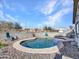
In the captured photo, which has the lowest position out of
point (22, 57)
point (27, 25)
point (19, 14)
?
point (22, 57)

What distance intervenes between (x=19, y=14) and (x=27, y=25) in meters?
8.15

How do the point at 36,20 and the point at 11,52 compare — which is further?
the point at 36,20

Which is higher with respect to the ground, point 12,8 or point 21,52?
point 12,8

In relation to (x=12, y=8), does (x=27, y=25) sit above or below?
below

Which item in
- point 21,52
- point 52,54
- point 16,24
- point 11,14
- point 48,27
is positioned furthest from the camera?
point 11,14

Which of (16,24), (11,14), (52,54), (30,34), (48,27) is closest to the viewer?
(52,54)

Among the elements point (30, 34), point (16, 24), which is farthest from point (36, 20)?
point (30, 34)

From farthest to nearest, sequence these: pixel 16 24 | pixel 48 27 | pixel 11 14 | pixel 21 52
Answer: pixel 11 14
pixel 16 24
pixel 48 27
pixel 21 52

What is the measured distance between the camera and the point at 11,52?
13.1 meters

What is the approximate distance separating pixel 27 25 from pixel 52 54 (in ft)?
79.4

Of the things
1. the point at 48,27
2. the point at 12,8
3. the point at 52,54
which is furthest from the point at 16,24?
the point at 52,54

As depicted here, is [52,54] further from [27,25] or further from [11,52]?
[27,25]

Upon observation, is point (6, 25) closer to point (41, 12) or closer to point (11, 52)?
point (41, 12)

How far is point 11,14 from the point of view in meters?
40.9
